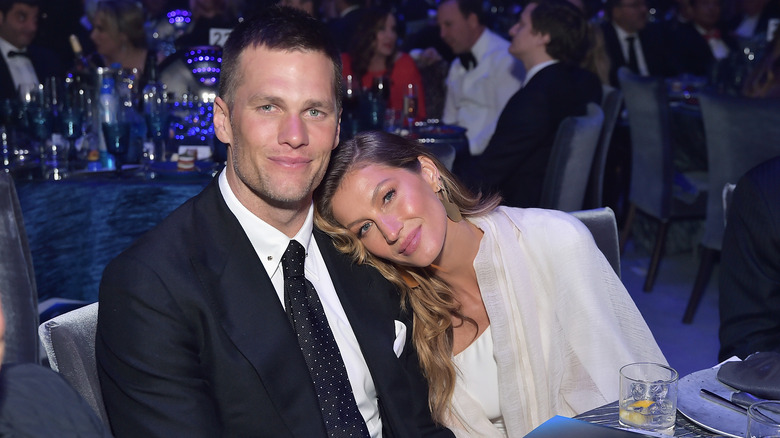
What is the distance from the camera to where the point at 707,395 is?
1447 millimetres

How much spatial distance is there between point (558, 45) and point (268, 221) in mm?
3069

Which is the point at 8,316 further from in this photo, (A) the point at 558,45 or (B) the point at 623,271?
(B) the point at 623,271

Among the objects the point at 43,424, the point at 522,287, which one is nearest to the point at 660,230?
the point at 522,287

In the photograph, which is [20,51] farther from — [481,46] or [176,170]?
[481,46]

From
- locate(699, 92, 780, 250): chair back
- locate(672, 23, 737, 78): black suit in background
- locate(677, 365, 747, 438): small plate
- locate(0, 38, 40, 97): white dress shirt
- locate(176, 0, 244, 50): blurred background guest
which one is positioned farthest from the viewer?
locate(672, 23, 737, 78): black suit in background

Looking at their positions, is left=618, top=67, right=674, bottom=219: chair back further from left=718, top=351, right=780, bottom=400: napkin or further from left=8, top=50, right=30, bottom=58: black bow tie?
left=8, top=50, right=30, bottom=58: black bow tie

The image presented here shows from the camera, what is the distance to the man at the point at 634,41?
680 centimetres

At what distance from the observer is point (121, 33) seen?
195 inches

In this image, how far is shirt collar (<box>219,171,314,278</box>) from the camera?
1690 millimetres

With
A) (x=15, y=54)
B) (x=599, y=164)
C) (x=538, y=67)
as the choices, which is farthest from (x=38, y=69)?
(x=599, y=164)

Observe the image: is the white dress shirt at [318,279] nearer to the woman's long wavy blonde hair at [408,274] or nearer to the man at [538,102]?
the woman's long wavy blonde hair at [408,274]

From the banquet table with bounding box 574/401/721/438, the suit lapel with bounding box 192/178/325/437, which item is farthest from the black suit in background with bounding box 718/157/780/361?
the suit lapel with bounding box 192/178/325/437

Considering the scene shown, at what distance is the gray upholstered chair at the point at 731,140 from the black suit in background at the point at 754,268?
2092 mm

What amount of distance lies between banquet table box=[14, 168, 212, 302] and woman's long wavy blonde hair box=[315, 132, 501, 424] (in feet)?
4.81
